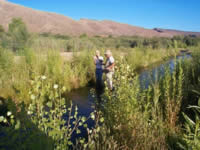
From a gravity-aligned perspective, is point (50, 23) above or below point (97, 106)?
above

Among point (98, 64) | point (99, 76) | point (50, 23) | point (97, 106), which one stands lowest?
point (97, 106)

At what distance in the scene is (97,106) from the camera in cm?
453

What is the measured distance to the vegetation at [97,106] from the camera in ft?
5.75

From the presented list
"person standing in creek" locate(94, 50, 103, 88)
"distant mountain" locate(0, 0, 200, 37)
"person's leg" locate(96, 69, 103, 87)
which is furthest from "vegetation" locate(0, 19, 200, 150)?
"distant mountain" locate(0, 0, 200, 37)

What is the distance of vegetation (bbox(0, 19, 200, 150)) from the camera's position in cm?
175

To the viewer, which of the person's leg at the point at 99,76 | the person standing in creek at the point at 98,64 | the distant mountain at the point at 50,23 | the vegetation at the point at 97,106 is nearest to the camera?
the vegetation at the point at 97,106

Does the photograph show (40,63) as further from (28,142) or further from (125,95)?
(28,142)

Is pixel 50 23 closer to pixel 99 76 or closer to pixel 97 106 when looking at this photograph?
pixel 99 76

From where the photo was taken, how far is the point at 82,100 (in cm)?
681

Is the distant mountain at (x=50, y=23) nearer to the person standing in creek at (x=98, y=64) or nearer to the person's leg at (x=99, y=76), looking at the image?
the person's leg at (x=99, y=76)

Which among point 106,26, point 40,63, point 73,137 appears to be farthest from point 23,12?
point 73,137

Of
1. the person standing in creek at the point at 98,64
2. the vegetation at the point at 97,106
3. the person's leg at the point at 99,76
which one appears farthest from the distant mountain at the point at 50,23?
the person standing in creek at the point at 98,64

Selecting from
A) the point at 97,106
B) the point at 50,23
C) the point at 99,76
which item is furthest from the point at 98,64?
the point at 50,23

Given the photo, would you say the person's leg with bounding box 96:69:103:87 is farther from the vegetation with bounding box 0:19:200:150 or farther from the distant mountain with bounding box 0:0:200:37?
the distant mountain with bounding box 0:0:200:37
